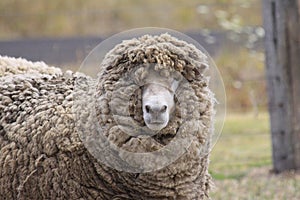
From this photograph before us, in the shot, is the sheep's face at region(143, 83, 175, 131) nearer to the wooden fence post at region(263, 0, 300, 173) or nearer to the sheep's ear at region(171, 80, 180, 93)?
the sheep's ear at region(171, 80, 180, 93)

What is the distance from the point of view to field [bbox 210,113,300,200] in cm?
821

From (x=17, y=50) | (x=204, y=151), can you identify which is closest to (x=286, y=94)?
(x=204, y=151)

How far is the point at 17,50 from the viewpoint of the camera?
14648mm

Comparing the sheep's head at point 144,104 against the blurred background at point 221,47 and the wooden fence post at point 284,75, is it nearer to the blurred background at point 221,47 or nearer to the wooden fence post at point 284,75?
the blurred background at point 221,47

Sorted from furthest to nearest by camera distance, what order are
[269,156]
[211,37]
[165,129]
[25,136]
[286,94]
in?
[211,37], [269,156], [286,94], [25,136], [165,129]

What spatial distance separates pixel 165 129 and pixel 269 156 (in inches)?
264

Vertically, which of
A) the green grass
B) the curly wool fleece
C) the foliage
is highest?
the foliage

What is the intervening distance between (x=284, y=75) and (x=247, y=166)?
1.55 metres

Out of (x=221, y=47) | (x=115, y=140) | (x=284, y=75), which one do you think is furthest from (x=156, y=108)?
(x=221, y=47)

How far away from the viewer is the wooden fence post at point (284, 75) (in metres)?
9.18

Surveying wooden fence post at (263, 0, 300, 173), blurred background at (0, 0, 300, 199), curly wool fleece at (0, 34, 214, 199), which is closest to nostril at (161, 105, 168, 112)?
curly wool fleece at (0, 34, 214, 199)

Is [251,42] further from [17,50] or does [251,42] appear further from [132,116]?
[132,116]

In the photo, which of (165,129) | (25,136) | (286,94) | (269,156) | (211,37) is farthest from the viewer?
(211,37)

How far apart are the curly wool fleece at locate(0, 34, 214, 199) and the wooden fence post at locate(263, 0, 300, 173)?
14.0ft
